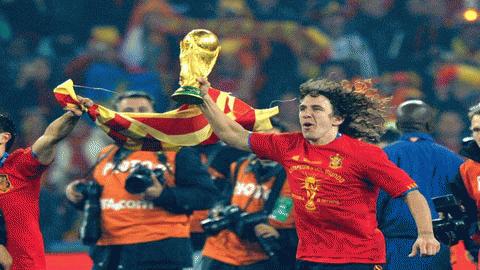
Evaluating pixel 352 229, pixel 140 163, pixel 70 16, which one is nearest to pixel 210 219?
pixel 140 163

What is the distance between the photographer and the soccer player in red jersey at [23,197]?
18.1 ft

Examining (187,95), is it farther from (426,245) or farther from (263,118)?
(426,245)

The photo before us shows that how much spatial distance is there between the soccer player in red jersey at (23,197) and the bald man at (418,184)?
212cm

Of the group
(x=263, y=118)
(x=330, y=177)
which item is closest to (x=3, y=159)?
(x=263, y=118)

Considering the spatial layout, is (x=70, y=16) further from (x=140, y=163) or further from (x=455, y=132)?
(x=140, y=163)

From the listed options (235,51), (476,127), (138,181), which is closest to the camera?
(476,127)

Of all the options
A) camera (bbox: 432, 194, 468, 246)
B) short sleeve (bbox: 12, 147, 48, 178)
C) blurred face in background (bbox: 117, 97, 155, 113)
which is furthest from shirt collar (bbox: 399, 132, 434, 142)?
short sleeve (bbox: 12, 147, 48, 178)

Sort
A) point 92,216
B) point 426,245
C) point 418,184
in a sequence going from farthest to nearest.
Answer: point 92,216, point 418,184, point 426,245

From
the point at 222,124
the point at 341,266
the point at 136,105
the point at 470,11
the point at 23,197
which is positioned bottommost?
the point at 341,266

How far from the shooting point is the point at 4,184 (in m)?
5.58

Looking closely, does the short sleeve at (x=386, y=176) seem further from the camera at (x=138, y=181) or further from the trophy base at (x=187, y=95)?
the camera at (x=138, y=181)

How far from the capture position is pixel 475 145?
250 inches

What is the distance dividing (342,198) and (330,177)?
0.40ft

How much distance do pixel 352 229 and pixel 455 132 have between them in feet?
17.9
